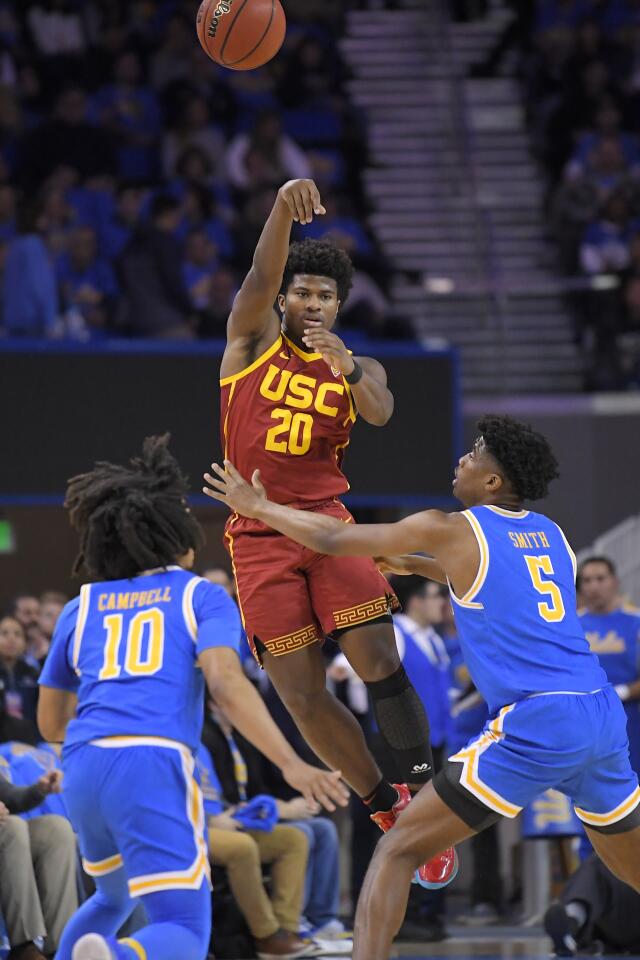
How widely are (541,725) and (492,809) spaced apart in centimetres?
37

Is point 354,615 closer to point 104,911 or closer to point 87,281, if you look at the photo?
point 104,911

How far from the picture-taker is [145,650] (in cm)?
607

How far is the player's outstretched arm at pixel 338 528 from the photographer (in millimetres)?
6516

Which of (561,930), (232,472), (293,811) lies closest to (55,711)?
(232,472)

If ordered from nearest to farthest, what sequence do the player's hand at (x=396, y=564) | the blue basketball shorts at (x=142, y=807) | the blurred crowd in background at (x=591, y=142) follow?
the blue basketball shorts at (x=142, y=807) < the player's hand at (x=396, y=564) < the blurred crowd in background at (x=591, y=142)

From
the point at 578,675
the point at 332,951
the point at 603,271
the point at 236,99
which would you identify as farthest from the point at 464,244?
the point at 578,675

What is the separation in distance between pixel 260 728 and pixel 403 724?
66.5 inches

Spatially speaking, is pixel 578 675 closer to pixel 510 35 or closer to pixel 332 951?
pixel 332 951

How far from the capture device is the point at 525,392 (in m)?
16.3

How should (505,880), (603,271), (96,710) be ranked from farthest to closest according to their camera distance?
(603,271) → (505,880) → (96,710)

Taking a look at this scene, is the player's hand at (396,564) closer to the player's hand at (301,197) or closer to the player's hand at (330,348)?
the player's hand at (330,348)

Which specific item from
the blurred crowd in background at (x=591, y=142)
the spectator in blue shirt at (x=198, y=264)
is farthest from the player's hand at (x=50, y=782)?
the blurred crowd in background at (x=591, y=142)

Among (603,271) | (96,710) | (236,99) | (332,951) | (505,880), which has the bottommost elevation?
(505,880)

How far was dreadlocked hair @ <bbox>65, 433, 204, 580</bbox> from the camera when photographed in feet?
20.8
